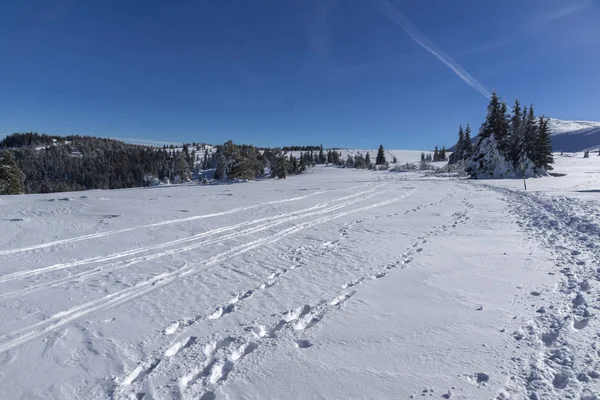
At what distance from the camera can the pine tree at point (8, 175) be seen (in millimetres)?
34719

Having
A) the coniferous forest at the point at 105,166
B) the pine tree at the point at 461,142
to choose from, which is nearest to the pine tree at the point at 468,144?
the pine tree at the point at 461,142

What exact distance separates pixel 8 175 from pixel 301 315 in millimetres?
44229

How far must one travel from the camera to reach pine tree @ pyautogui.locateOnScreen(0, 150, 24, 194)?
3472cm

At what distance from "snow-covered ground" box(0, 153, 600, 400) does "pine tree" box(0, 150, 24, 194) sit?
33.9 meters

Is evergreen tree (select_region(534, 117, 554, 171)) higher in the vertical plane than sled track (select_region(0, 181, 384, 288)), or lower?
higher

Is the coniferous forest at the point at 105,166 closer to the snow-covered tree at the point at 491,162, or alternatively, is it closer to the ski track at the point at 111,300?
the snow-covered tree at the point at 491,162

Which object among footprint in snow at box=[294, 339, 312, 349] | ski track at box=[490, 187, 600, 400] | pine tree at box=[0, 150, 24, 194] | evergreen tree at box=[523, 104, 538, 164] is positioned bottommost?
footprint in snow at box=[294, 339, 312, 349]

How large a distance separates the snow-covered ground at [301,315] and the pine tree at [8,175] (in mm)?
33944

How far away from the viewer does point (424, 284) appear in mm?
6141

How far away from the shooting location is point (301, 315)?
496 cm

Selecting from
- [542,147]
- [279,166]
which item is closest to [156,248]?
[279,166]

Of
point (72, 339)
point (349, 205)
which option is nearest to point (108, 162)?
point (349, 205)

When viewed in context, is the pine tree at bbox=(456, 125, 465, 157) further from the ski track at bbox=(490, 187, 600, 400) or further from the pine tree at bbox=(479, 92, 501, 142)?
the ski track at bbox=(490, 187, 600, 400)

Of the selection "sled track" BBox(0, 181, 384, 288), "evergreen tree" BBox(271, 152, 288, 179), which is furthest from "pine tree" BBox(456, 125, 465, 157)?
"sled track" BBox(0, 181, 384, 288)
